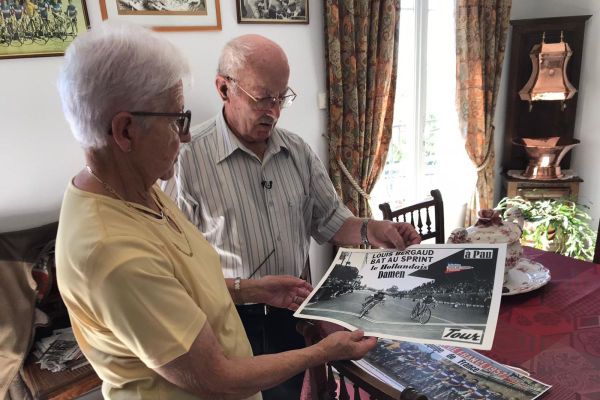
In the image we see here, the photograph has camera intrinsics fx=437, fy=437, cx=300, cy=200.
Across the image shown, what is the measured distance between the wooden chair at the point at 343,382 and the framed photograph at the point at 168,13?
1.48 m

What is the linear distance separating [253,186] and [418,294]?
0.66m

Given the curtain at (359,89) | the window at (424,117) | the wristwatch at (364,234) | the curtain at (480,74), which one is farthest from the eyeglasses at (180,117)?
the curtain at (480,74)

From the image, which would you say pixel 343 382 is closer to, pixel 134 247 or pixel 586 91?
pixel 134 247

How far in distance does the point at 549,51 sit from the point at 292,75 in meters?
1.93

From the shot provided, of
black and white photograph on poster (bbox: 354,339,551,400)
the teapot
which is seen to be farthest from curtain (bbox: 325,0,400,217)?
black and white photograph on poster (bbox: 354,339,551,400)

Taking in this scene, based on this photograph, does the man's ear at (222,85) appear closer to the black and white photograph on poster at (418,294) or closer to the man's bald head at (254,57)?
the man's bald head at (254,57)

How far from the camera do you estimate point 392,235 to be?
125 cm

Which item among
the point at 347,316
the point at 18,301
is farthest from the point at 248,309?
the point at 18,301

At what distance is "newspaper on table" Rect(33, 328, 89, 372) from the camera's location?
1.67 metres

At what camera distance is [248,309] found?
141 centimetres

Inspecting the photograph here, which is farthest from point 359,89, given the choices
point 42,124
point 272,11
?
point 42,124

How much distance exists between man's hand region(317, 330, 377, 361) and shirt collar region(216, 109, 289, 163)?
738 millimetres

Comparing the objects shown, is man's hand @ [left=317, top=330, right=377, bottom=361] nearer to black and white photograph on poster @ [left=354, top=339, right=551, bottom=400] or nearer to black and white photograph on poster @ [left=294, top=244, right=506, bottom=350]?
black and white photograph on poster @ [left=294, top=244, right=506, bottom=350]

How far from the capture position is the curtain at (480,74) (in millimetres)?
3082
